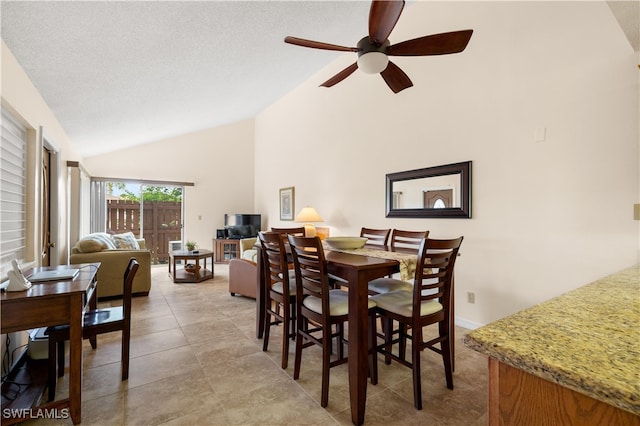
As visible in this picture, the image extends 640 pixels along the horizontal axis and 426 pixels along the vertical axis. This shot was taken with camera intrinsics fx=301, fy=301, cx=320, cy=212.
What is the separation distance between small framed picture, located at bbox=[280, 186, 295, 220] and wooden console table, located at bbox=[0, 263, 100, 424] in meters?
4.64

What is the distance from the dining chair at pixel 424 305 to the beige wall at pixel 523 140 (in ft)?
3.78

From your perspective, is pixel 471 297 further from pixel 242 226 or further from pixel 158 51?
pixel 242 226

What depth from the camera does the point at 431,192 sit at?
3.39 m

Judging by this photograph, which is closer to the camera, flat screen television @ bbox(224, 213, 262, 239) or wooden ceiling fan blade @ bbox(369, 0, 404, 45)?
wooden ceiling fan blade @ bbox(369, 0, 404, 45)

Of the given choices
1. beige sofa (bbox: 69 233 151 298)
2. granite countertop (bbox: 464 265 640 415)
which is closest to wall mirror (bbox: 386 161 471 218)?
granite countertop (bbox: 464 265 640 415)

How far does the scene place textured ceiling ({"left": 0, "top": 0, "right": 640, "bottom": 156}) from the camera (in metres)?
1.88

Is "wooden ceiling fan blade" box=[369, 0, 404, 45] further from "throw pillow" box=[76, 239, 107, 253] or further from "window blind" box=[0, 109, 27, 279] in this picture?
"throw pillow" box=[76, 239, 107, 253]

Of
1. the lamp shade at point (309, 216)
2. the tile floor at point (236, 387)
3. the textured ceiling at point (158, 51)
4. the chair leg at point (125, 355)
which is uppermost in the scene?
the textured ceiling at point (158, 51)

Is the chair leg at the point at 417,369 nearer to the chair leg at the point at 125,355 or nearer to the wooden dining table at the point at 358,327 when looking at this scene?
the wooden dining table at the point at 358,327

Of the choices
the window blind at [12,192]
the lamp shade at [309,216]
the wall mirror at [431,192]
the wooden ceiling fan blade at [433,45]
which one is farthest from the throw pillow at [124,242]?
the wooden ceiling fan blade at [433,45]

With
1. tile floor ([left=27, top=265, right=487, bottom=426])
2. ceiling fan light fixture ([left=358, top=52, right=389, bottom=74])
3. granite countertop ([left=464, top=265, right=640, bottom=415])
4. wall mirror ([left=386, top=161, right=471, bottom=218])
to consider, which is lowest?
tile floor ([left=27, top=265, right=487, bottom=426])

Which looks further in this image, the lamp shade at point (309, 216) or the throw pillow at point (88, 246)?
the lamp shade at point (309, 216)

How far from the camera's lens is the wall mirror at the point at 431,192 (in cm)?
309

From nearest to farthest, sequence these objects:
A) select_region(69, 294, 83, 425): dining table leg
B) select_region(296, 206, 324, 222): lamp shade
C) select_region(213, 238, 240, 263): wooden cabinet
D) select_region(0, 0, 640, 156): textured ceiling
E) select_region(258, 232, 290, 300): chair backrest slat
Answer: select_region(69, 294, 83, 425): dining table leg
select_region(0, 0, 640, 156): textured ceiling
select_region(258, 232, 290, 300): chair backrest slat
select_region(296, 206, 324, 222): lamp shade
select_region(213, 238, 240, 263): wooden cabinet
